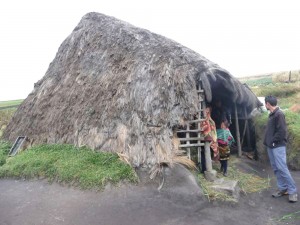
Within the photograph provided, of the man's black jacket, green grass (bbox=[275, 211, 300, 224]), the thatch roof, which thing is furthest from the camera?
Answer: the thatch roof

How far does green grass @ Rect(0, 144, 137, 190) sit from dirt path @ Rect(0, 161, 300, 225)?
0.87 feet

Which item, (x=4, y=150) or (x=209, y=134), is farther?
(x=4, y=150)

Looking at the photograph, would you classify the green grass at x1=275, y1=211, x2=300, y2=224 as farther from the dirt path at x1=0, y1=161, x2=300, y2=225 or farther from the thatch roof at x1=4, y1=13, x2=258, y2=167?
the thatch roof at x1=4, y1=13, x2=258, y2=167

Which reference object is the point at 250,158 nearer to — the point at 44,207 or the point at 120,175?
the point at 120,175

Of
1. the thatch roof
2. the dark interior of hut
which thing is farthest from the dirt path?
the dark interior of hut

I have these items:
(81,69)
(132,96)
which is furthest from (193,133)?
(81,69)

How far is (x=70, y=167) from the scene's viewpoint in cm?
771

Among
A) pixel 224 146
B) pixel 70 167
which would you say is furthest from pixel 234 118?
Answer: pixel 70 167

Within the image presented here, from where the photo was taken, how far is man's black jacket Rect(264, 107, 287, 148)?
6258 mm

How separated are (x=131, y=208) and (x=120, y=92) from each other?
3292mm

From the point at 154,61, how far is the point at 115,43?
1.94 metres

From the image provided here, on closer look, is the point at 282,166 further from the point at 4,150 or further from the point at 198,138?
the point at 4,150

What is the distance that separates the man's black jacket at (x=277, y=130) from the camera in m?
6.26

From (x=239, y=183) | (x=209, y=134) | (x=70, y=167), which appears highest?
(x=209, y=134)
